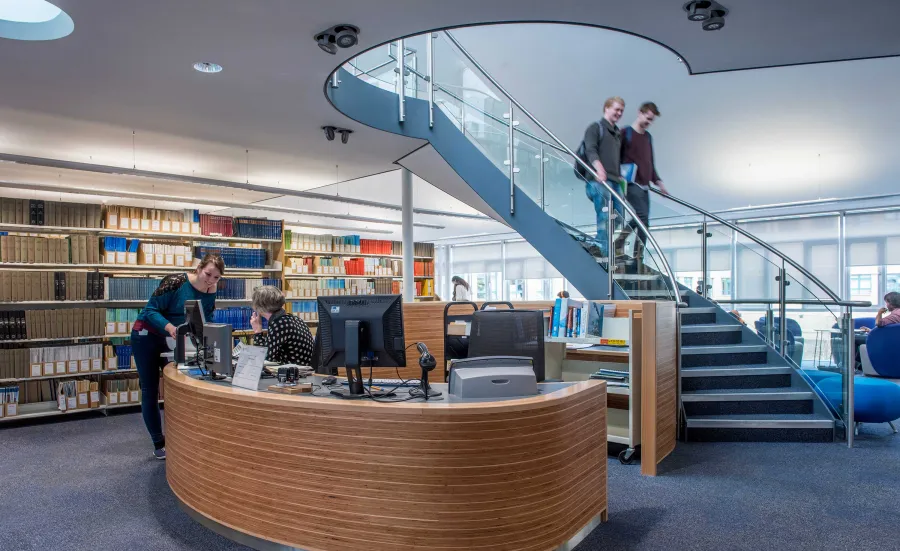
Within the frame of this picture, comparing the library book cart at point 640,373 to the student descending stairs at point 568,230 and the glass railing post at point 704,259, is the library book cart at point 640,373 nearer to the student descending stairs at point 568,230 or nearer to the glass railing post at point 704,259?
the student descending stairs at point 568,230

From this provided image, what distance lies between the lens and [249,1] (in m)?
3.35

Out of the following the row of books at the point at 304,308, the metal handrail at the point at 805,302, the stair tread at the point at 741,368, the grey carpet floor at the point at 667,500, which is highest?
the metal handrail at the point at 805,302

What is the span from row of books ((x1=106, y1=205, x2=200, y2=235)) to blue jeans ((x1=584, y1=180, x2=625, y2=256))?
5027 mm

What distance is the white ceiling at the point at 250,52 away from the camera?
3.55m

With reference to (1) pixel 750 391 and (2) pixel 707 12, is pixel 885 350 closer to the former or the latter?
(1) pixel 750 391

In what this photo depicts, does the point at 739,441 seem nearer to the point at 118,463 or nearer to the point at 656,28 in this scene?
the point at 656,28

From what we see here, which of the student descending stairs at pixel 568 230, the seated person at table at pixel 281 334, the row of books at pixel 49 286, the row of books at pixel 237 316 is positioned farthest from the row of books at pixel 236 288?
the seated person at table at pixel 281 334

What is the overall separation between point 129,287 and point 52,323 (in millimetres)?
866

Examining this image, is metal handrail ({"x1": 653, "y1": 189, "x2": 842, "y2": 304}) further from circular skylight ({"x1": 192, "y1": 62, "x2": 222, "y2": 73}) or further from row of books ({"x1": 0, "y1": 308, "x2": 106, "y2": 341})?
row of books ({"x1": 0, "y1": 308, "x2": 106, "y2": 341})

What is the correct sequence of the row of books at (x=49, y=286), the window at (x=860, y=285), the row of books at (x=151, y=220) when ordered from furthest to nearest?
the window at (x=860, y=285) < the row of books at (x=151, y=220) < the row of books at (x=49, y=286)

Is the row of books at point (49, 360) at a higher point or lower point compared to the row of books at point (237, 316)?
lower

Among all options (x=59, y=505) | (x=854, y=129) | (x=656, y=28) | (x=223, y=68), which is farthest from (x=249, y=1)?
(x=854, y=129)

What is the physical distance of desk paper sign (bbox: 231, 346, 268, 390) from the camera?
3.17 meters

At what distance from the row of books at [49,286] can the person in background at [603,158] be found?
573 cm
